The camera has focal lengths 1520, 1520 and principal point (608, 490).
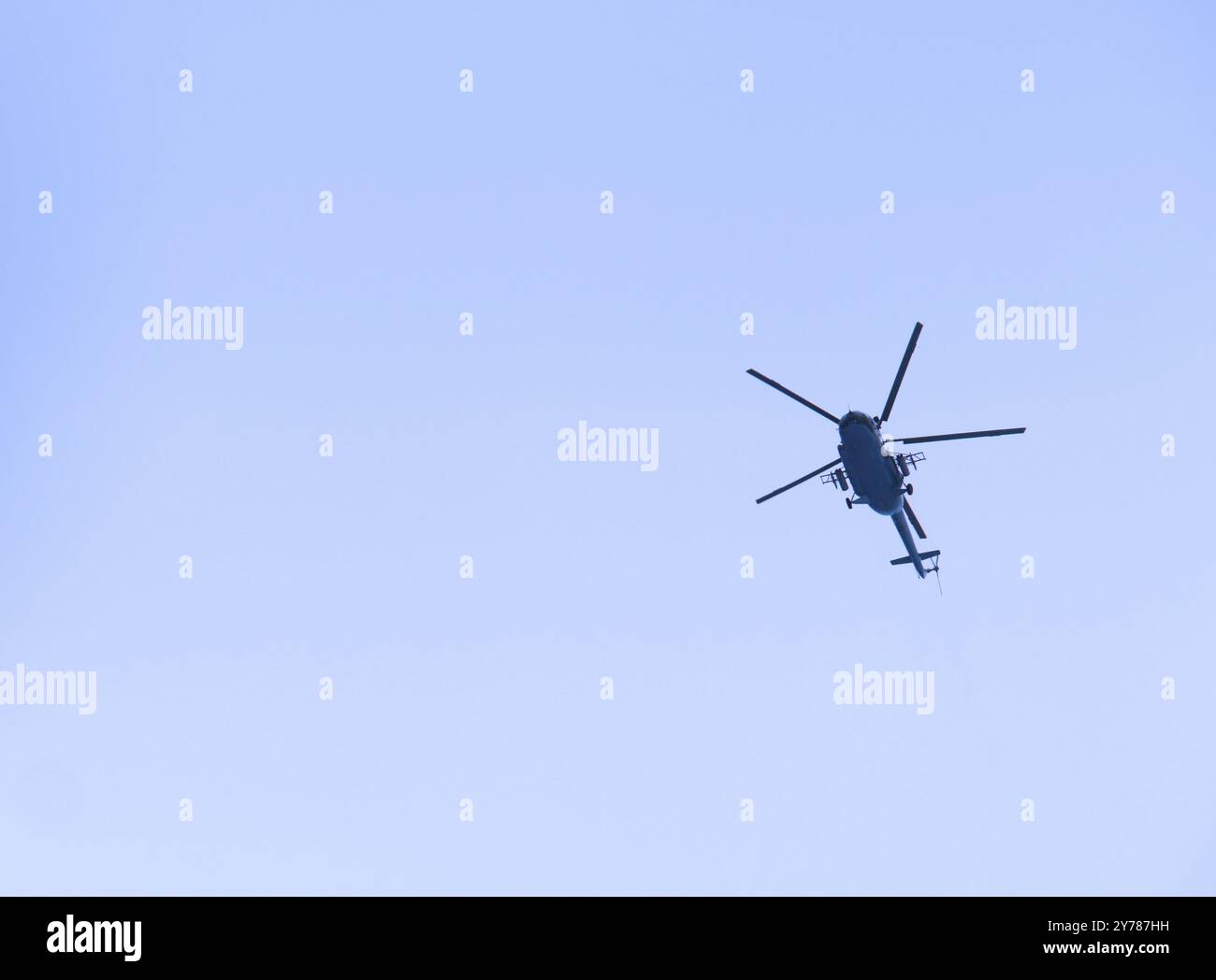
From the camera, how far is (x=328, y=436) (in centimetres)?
5472

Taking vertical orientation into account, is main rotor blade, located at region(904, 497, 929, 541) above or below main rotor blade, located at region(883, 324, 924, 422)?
below

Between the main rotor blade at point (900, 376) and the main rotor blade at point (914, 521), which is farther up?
the main rotor blade at point (900, 376)

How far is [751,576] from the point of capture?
2124 inches
